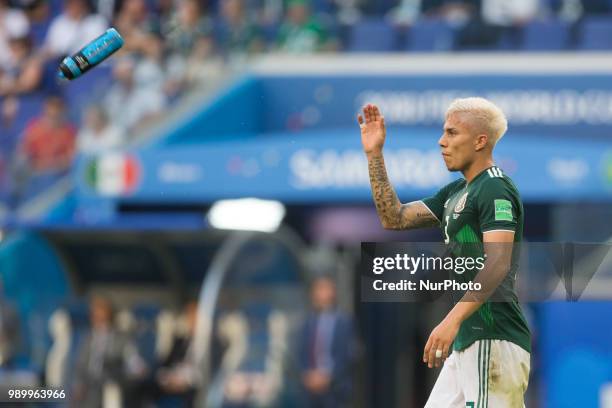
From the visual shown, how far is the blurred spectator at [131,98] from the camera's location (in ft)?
46.1

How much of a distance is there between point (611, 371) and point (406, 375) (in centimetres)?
447

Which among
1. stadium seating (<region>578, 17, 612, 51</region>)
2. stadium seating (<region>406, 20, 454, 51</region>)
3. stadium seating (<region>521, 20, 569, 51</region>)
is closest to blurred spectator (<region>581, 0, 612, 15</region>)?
stadium seating (<region>578, 17, 612, 51</region>)

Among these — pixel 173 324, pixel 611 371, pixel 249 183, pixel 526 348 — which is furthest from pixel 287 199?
pixel 526 348

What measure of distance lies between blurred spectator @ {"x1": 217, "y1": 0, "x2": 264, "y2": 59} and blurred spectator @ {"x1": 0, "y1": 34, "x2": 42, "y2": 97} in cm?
203

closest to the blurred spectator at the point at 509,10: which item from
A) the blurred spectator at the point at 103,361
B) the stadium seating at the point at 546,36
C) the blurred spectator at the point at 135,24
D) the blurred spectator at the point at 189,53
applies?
the stadium seating at the point at 546,36

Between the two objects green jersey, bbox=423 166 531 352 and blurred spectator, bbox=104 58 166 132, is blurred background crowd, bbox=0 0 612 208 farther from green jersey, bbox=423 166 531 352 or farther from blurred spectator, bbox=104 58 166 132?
green jersey, bbox=423 166 531 352

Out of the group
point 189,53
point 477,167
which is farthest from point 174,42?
point 477,167

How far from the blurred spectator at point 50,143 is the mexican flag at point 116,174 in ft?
2.40

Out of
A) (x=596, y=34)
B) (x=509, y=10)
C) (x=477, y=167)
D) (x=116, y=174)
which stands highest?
(x=509, y=10)

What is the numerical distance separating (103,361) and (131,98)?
2.96 meters

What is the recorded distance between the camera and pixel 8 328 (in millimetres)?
12352

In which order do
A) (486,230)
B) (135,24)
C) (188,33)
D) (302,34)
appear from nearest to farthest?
(486,230) < (188,33) < (135,24) < (302,34)

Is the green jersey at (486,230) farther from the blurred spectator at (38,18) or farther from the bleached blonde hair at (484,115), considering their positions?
the blurred spectator at (38,18)

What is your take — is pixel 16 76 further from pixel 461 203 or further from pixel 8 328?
pixel 461 203
